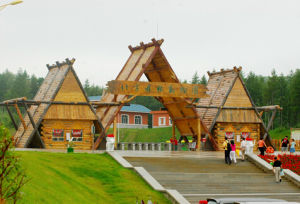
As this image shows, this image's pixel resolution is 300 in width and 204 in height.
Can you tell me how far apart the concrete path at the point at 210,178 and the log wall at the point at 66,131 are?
29.6 ft

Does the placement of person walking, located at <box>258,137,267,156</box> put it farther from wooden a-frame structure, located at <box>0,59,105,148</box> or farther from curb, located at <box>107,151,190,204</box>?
wooden a-frame structure, located at <box>0,59,105,148</box>

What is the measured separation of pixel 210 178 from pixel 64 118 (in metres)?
16.0

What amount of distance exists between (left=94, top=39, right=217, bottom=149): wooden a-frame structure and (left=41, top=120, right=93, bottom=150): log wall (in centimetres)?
108

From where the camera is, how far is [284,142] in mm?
40656

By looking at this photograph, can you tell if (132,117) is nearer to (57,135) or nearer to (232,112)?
(232,112)

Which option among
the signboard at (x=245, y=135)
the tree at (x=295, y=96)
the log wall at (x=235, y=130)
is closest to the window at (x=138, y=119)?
the tree at (x=295, y=96)

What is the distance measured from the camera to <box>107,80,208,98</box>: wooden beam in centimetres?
3941

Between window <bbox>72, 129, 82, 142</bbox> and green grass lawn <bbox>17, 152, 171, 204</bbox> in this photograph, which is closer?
green grass lawn <bbox>17, 152, 171, 204</bbox>

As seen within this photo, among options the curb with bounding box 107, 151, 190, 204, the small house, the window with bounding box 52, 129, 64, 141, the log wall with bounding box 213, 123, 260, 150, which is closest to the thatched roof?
the log wall with bounding box 213, 123, 260, 150

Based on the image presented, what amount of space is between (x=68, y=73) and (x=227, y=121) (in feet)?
45.0

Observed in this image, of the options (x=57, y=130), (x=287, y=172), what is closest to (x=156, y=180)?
(x=287, y=172)

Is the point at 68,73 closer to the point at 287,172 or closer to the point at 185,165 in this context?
the point at 185,165

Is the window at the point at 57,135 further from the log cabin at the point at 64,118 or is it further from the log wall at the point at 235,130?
the log wall at the point at 235,130

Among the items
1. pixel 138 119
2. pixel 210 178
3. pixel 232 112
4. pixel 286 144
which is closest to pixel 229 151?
pixel 210 178
